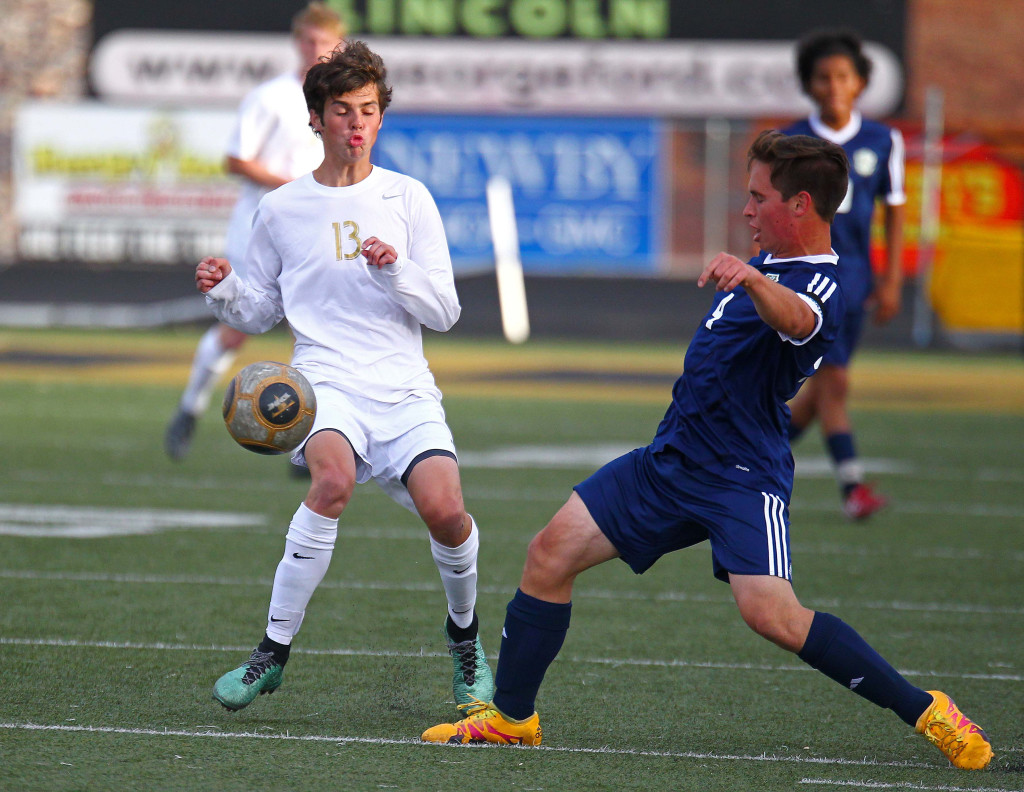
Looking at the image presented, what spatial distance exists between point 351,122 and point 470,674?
1.56m

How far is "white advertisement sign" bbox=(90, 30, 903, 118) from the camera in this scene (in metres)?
23.5

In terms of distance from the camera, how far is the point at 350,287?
4508mm

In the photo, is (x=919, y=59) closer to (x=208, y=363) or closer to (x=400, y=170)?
(x=400, y=170)

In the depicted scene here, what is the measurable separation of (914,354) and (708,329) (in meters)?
15.3

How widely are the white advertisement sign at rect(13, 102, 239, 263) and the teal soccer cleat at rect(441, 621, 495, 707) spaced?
17922 mm

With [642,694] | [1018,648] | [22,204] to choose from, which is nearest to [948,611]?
[1018,648]

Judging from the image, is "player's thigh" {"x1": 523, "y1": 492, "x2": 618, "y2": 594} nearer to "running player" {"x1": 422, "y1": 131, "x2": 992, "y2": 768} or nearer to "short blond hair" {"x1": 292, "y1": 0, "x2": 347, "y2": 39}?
"running player" {"x1": 422, "y1": 131, "x2": 992, "y2": 768}

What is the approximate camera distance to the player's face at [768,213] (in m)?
3.93

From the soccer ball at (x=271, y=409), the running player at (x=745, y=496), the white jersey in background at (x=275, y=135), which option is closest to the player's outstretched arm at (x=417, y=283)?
the soccer ball at (x=271, y=409)

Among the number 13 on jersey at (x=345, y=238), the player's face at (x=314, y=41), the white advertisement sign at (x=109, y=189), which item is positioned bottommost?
the white advertisement sign at (x=109, y=189)

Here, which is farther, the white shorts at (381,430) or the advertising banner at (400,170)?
the advertising banner at (400,170)

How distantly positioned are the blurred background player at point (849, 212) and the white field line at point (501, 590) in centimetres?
169

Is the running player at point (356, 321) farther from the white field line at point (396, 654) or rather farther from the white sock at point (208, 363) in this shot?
the white sock at point (208, 363)

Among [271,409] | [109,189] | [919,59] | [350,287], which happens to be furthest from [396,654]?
[919,59]
